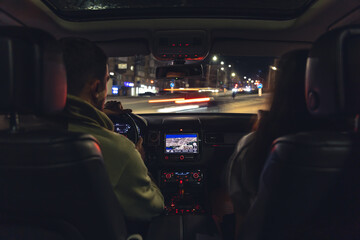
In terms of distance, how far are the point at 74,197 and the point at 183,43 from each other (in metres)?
2.60

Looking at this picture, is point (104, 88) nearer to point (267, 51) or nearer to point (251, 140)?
point (251, 140)

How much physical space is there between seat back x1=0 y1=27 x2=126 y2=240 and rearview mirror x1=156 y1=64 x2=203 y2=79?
95.7 inches

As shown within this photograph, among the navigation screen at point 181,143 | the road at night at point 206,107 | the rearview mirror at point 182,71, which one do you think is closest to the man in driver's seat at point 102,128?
the road at night at point 206,107

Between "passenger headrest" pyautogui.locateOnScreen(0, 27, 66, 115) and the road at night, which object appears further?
the road at night

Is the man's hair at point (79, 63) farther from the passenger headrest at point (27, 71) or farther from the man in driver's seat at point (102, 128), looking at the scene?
the passenger headrest at point (27, 71)

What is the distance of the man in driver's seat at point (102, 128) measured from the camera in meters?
1.56

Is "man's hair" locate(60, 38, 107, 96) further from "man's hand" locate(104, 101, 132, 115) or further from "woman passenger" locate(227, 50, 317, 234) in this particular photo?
"man's hand" locate(104, 101, 132, 115)

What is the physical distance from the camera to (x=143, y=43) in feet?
12.9

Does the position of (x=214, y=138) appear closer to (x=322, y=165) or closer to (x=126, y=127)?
(x=126, y=127)

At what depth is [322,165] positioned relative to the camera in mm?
1195

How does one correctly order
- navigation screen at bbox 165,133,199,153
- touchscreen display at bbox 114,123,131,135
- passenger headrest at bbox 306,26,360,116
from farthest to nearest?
navigation screen at bbox 165,133,199,153 < touchscreen display at bbox 114,123,131,135 < passenger headrest at bbox 306,26,360,116

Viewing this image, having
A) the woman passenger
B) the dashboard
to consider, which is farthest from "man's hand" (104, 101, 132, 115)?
the woman passenger

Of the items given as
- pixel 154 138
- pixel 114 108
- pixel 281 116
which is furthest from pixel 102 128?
pixel 154 138

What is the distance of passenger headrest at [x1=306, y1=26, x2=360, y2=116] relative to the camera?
1.17 metres
